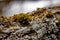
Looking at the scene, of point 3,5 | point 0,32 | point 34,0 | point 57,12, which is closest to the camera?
point 0,32

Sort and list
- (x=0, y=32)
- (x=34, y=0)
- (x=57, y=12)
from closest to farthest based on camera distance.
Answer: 1. (x=0, y=32)
2. (x=57, y=12)
3. (x=34, y=0)

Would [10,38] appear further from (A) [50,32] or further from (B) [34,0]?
(B) [34,0]

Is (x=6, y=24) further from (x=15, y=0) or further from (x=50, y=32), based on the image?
(x=15, y=0)

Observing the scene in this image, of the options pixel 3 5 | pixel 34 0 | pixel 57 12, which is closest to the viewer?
pixel 57 12

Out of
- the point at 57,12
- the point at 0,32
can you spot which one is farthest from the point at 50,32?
the point at 0,32

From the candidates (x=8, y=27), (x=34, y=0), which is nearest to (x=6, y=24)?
(x=8, y=27)

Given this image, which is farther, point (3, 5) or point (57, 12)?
point (3, 5)

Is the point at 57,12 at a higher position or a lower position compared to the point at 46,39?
higher

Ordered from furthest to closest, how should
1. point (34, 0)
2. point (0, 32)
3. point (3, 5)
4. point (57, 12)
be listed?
point (34, 0), point (3, 5), point (57, 12), point (0, 32)
